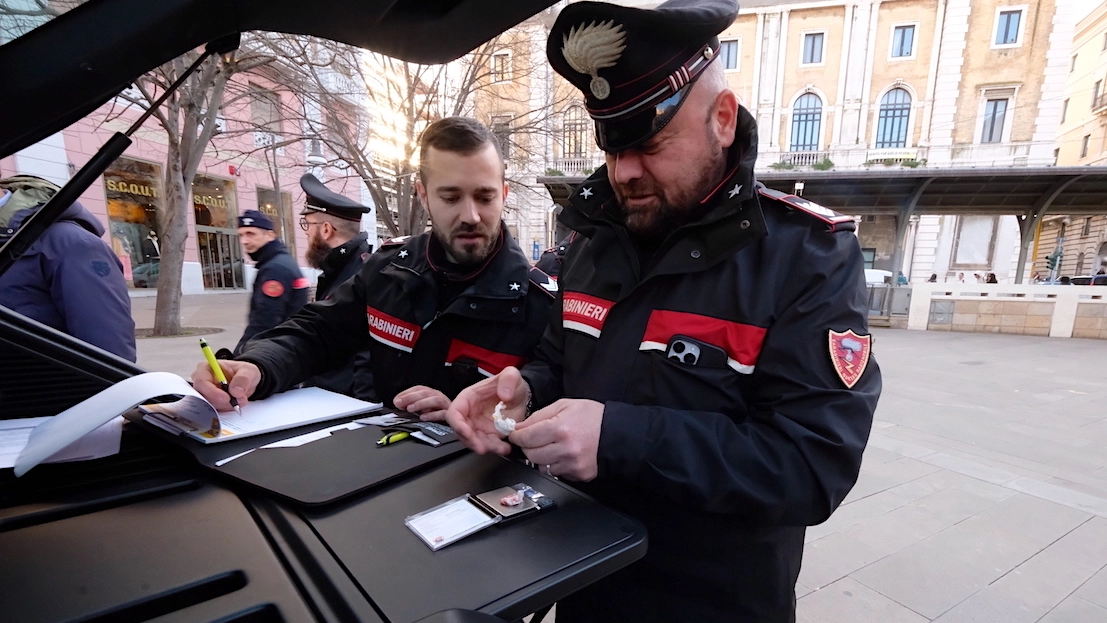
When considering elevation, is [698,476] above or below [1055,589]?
above

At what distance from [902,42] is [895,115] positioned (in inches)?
142

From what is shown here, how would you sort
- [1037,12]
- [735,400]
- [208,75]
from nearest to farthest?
1. [735,400]
2. [208,75]
3. [1037,12]

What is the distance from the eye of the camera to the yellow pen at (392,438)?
0.92 meters

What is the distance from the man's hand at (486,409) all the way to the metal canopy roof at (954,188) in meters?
10.3

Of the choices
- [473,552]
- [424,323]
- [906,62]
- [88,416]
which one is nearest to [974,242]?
[906,62]

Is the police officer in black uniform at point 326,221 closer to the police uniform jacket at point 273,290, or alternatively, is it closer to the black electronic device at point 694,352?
the police uniform jacket at point 273,290

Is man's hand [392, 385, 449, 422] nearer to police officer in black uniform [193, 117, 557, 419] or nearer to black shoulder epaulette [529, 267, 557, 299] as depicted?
police officer in black uniform [193, 117, 557, 419]

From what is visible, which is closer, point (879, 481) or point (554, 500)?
point (554, 500)

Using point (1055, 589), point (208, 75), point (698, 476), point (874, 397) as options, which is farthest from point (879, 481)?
point (208, 75)

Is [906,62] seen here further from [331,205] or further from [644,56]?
[644,56]

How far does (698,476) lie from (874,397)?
37 centimetres

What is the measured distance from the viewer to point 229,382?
4.02 ft

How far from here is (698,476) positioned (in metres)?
0.87

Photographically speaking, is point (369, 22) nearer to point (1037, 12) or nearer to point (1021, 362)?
point (1021, 362)
